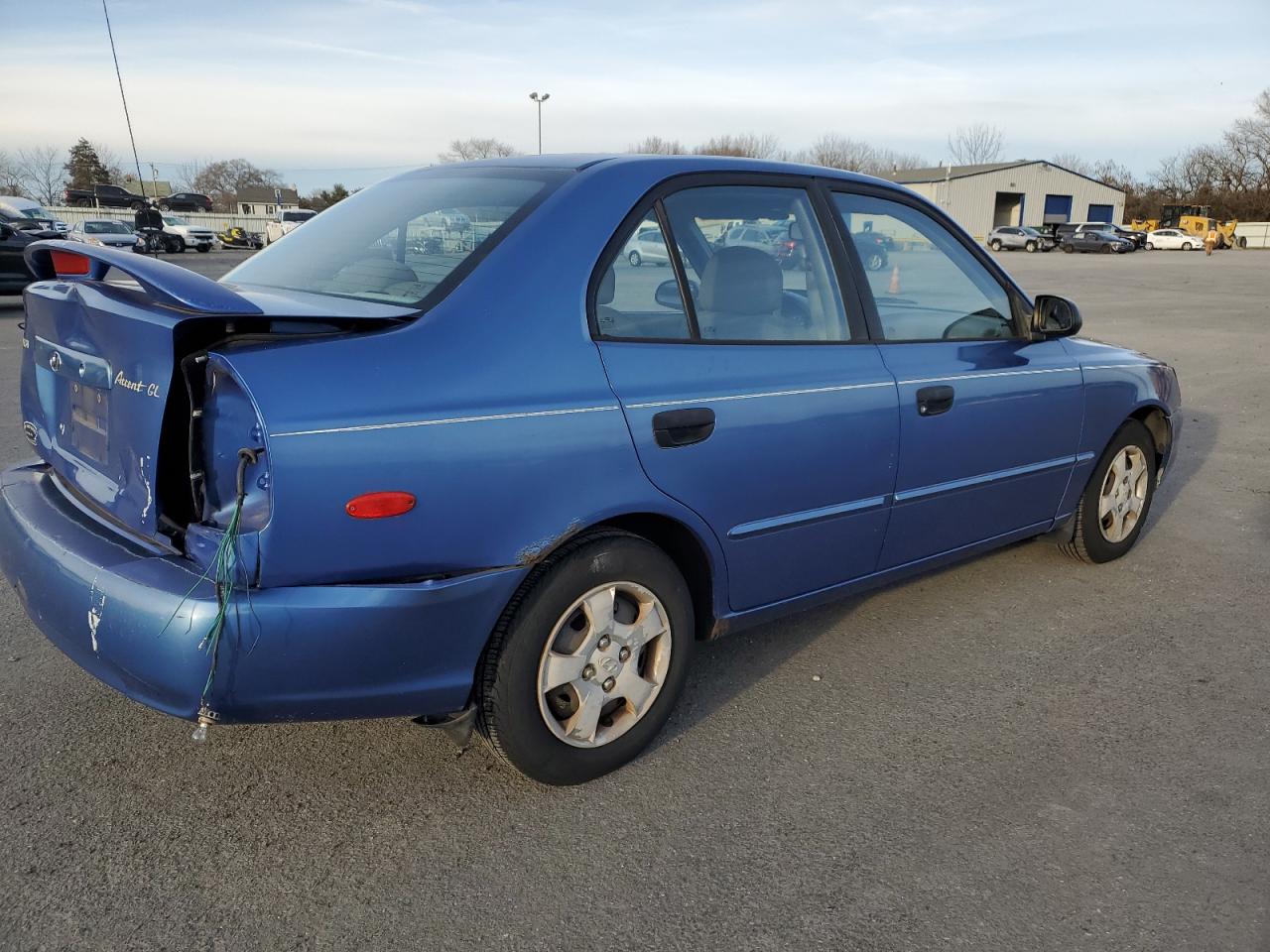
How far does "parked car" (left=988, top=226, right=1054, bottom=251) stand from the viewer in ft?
181

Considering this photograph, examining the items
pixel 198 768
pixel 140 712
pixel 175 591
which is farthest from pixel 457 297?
pixel 140 712

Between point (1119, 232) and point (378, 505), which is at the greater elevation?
point (378, 505)

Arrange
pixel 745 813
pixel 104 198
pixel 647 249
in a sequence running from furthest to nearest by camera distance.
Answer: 1. pixel 104 198
2. pixel 647 249
3. pixel 745 813

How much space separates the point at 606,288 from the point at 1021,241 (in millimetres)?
57675

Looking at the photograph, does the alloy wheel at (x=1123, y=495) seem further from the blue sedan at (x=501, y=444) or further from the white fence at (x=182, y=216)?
the white fence at (x=182, y=216)

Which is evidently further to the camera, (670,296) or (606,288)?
(670,296)

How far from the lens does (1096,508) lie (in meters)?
4.49

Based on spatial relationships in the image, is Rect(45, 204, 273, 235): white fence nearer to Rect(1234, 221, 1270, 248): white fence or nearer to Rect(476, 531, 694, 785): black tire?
Rect(476, 531, 694, 785): black tire

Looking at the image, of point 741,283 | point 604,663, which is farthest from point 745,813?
point 741,283

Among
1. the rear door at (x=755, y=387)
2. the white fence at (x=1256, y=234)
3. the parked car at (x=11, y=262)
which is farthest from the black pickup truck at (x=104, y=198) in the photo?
the white fence at (x=1256, y=234)

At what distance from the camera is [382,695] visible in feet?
7.81

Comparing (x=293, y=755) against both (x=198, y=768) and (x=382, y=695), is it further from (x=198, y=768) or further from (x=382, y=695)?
(x=382, y=695)

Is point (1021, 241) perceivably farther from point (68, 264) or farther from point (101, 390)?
point (101, 390)

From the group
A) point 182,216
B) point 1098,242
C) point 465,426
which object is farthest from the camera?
point 1098,242
